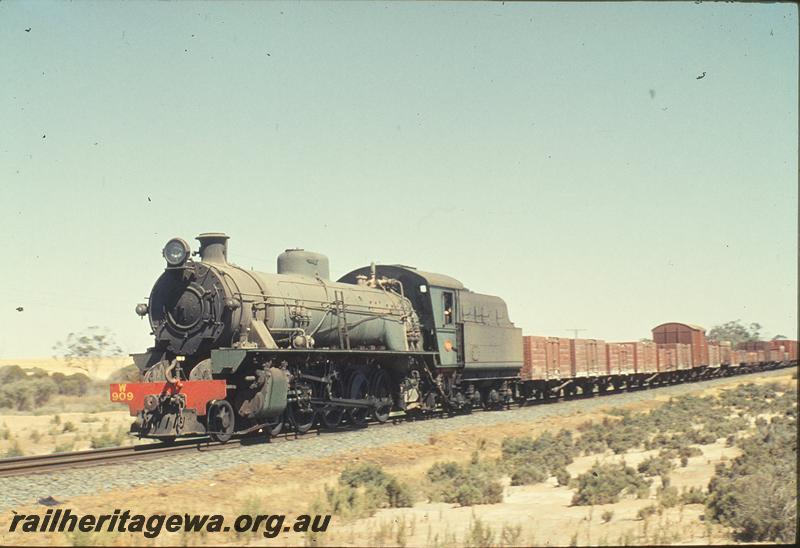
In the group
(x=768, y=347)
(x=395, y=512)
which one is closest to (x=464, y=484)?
(x=395, y=512)

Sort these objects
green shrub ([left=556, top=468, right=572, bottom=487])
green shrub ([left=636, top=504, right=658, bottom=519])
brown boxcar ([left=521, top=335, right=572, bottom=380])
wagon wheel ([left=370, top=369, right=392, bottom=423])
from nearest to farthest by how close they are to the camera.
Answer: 1. green shrub ([left=636, top=504, right=658, bottom=519])
2. green shrub ([left=556, top=468, right=572, bottom=487])
3. wagon wheel ([left=370, top=369, right=392, bottom=423])
4. brown boxcar ([left=521, top=335, right=572, bottom=380])

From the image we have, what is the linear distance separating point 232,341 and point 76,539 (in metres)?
8.63

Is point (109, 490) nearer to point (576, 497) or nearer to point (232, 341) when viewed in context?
point (232, 341)

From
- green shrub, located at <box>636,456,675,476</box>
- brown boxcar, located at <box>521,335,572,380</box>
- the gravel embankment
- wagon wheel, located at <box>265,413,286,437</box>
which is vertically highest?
brown boxcar, located at <box>521,335,572,380</box>

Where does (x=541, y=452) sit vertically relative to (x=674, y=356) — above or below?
below

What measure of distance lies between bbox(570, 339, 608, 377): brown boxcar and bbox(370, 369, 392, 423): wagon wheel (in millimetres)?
14661

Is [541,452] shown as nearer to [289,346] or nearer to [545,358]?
[289,346]

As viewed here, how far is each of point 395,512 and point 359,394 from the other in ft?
28.9

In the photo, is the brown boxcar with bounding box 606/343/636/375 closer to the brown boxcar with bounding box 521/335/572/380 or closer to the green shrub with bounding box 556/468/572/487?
the brown boxcar with bounding box 521/335/572/380

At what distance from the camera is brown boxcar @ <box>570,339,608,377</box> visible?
3488cm

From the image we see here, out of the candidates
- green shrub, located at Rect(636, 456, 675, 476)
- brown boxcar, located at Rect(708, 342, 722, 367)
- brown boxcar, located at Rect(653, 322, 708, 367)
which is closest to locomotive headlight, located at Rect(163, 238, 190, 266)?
green shrub, located at Rect(636, 456, 675, 476)

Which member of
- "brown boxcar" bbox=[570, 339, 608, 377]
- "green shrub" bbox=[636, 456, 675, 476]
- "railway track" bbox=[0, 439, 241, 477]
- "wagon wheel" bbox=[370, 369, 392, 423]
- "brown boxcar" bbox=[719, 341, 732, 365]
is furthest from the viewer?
"brown boxcar" bbox=[719, 341, 732, 365]

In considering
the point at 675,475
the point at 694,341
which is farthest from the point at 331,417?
the point at 694,341

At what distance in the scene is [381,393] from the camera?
2166 centimetres
